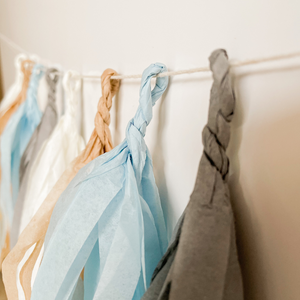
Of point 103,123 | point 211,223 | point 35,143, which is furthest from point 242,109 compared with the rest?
point 35,143

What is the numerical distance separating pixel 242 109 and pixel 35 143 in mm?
478

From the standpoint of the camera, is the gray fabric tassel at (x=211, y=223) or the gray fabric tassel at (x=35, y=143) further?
the gray fabric tassel at (x=35, y=143)

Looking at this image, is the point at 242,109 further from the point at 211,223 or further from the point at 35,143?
the point at 35,143

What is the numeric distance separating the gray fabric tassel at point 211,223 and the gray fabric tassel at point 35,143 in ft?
1.40

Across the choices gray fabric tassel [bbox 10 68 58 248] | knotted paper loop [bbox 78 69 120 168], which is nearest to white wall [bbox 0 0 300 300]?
knotted paper loop [bbox 78 69 120 168]

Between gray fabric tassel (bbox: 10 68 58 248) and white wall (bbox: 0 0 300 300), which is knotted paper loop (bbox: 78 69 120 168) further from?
gray fabric tassel (bbox: 10 68 58 248)

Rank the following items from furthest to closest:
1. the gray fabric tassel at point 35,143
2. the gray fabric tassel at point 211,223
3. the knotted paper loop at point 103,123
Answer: the gray fabric tassel at point 35,143 → the knotted paper loop at point 103,123 → the gray fabric tassel at point 211,223

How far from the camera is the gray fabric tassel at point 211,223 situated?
0.21 m

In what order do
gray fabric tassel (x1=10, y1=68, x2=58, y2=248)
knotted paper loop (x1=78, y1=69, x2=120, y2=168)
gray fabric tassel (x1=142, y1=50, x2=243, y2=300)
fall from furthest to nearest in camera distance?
gray fabric tassel (x1=10, y1=68, x2=58, y2=248) → knotted paper loop (x1=78, y1=69, x2=120, y2=168) → gray fabric tassel (x1=142, y1=50, x2=243, y2=300)

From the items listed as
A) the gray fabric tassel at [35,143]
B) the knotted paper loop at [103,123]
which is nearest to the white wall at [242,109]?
the knotted paper loop at [103,123]

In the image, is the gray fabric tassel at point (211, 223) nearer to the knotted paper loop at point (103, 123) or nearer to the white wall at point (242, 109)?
the white wall at point (242, 109)

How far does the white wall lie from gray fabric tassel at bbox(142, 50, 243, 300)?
48 mm

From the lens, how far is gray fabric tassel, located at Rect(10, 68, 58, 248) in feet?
1.72

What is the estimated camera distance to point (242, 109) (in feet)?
0.85
